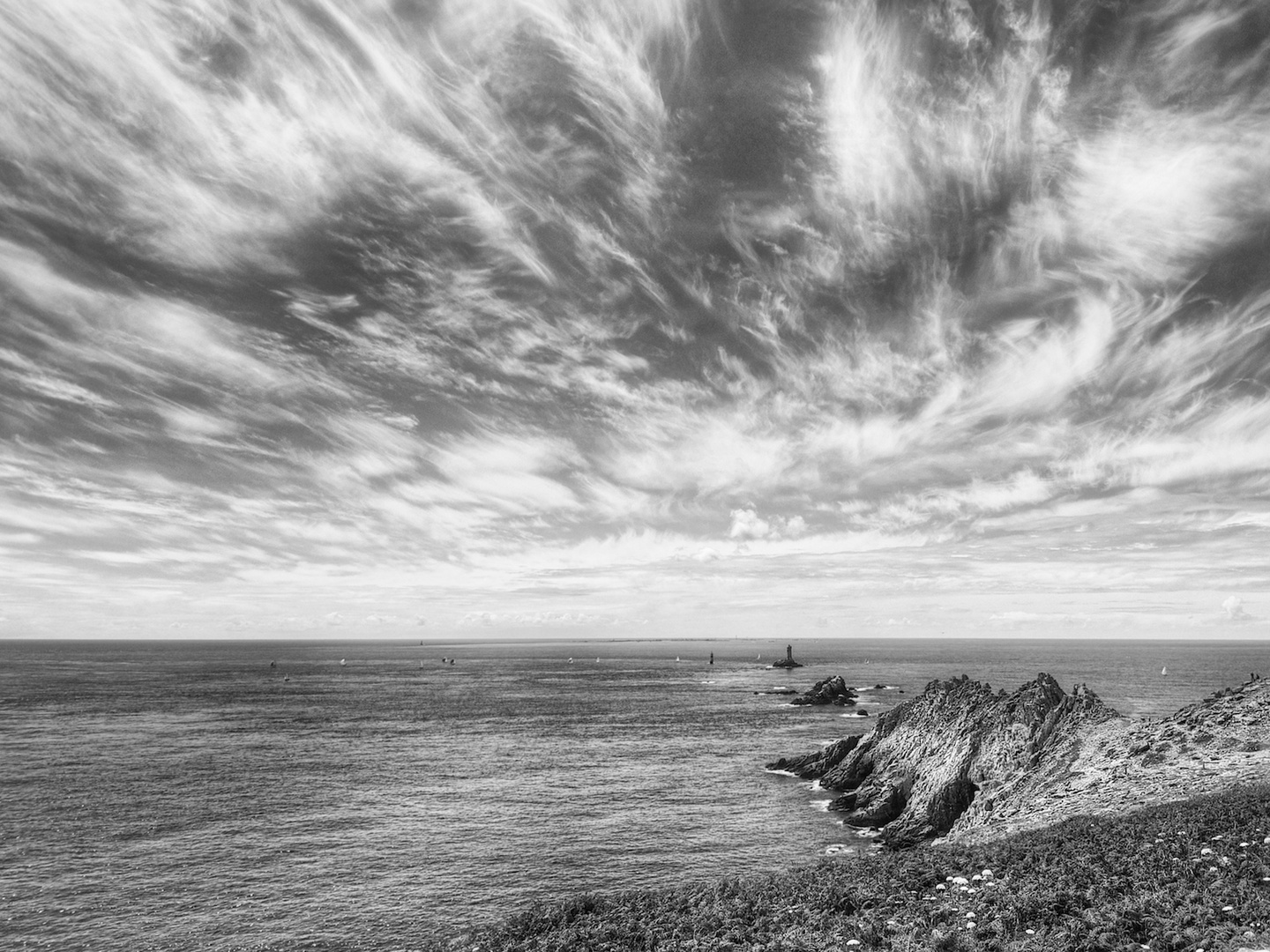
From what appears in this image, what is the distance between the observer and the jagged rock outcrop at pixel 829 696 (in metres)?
106

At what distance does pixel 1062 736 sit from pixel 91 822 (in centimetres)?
5925

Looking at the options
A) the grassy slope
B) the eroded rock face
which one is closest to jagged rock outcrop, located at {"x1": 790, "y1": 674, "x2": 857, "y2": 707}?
the eroded rock face

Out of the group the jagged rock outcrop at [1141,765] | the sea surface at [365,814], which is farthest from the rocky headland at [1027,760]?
the sea surface at [365,814]

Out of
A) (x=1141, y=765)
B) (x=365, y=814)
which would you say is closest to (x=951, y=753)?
(x=1141, y=765)

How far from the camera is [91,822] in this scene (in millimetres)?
42094

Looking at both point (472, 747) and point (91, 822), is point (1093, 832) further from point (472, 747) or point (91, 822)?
point (472, 747)

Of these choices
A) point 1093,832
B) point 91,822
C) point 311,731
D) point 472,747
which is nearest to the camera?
point 1093,832

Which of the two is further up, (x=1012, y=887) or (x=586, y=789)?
(x=1012, y=887)

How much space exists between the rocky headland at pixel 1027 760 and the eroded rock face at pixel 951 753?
81 mm

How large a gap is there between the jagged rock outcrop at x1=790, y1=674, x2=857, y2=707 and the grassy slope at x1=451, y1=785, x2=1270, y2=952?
286 ft

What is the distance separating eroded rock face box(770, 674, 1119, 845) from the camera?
3738 cm

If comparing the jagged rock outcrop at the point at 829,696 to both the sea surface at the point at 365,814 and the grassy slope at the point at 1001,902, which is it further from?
the grassy slope at the point at 1001,902

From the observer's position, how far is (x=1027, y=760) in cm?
3731

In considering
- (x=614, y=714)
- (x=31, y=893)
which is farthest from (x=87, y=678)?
(x=31, y=893)
